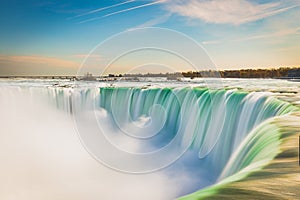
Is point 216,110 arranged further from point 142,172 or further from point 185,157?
point 142,172

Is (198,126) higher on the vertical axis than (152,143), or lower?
higher

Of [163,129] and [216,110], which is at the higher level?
[216,110]

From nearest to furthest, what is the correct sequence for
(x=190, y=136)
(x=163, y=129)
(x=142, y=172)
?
1. (x=142, y=172)
2. (x=190, y=136)
3. (x=163, y=129)

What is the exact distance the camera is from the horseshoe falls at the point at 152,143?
13.3 ft

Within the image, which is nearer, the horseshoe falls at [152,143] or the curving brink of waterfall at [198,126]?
the horseshoe falls at [152,143]

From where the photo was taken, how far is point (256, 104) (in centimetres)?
909

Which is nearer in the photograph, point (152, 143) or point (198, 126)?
point (198, 126)

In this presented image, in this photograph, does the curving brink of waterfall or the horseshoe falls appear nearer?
the horseshoe falls

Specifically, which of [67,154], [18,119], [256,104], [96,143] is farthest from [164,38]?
[18,119]

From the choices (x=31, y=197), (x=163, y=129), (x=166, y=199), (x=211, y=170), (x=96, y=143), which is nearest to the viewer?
(x=166, y=199)

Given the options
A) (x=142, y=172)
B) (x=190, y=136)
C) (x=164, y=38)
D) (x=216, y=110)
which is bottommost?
(x=142, y=172)

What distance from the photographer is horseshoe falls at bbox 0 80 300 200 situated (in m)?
4.06

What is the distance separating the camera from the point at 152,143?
661 inches

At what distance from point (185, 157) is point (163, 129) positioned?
178 inches
